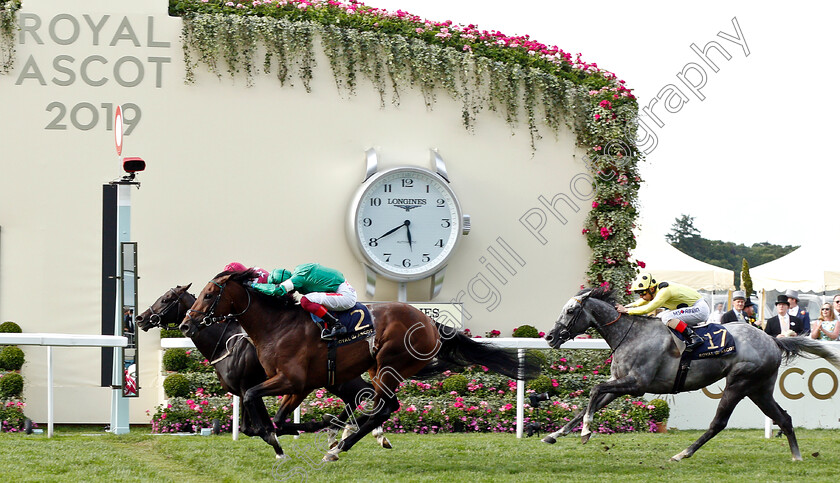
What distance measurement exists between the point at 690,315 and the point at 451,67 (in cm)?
444

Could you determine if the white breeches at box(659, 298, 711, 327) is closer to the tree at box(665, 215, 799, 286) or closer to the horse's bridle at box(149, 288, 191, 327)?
the horse's bridle at box(149, 288, 191, 327)

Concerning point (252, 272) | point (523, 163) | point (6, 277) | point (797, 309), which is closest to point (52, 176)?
point (6, 277)

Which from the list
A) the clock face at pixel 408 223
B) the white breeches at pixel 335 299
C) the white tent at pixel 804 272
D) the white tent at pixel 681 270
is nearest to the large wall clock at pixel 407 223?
the clock face at pixel 408 223

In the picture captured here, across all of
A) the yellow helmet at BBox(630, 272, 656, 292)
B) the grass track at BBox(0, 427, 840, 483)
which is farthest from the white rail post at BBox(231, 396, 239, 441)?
the yellow helmet at BBox(630, 272, 656, 292)

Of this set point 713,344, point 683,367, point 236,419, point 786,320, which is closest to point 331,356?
point 236,419

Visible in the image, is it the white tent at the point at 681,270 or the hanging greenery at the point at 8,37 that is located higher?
the hanging greenery at the point at 8,37

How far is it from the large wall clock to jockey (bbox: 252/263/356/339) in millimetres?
3224

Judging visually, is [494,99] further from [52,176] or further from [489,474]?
[489,474]

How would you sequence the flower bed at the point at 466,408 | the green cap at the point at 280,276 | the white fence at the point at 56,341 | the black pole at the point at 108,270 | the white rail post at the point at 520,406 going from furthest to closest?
the black pole at the point at 108,270, the flower bed at the point at 466,408, the white rail post at the point at 520,406, the white fence at the point at 56,341, the green cap at the point at 280,276

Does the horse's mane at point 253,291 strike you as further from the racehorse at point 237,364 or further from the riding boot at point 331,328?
the racehorse at point 237,364

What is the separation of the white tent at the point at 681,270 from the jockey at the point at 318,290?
37.3 ft

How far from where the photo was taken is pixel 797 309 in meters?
9.92

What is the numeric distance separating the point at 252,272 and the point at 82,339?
86.5 inches

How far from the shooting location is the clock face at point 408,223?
10047 mm
